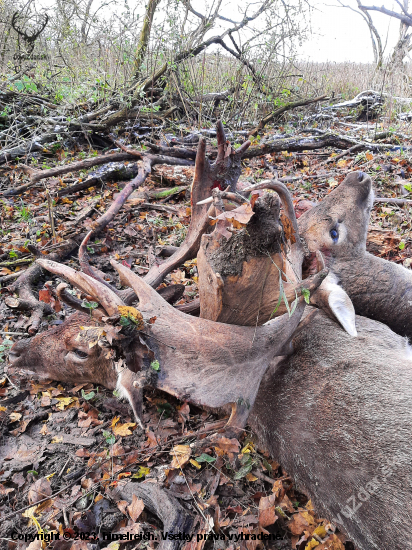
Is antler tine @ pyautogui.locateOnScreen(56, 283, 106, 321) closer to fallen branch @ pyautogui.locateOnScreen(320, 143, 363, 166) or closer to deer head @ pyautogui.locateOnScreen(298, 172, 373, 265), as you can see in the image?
deer head @ pyautogui.locateOnScreen(298, 172, 373, 265)

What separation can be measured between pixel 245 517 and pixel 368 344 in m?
1.30

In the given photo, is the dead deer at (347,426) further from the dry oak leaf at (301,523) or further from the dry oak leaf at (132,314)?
the dry oak leaf at (132,314)

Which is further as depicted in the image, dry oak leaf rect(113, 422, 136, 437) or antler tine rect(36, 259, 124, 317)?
dry oak leaf rect(113, 422, 136, 437)

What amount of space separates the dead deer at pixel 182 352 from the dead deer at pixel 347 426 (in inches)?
10.7

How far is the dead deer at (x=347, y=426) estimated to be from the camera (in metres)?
1.91

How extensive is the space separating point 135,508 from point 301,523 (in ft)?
3.02

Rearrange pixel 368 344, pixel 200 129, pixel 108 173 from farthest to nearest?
pixel 200 129, pixel 108 173, pixel 368 344

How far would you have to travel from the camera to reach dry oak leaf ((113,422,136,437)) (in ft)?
8.94

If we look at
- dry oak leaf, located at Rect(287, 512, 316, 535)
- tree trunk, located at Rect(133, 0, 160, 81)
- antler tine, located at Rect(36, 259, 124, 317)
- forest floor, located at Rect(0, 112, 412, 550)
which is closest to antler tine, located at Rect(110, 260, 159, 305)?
antler tine, located at Rect(36, 259, 124, 317)

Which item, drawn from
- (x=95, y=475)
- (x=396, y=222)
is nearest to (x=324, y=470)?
(x=95, y=475)

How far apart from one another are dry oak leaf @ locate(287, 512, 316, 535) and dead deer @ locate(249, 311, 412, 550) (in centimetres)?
9

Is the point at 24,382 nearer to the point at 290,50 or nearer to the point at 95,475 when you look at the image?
the point at 95,475

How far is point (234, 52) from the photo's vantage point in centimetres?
863

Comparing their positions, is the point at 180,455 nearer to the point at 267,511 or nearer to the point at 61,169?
the point at 267,511
